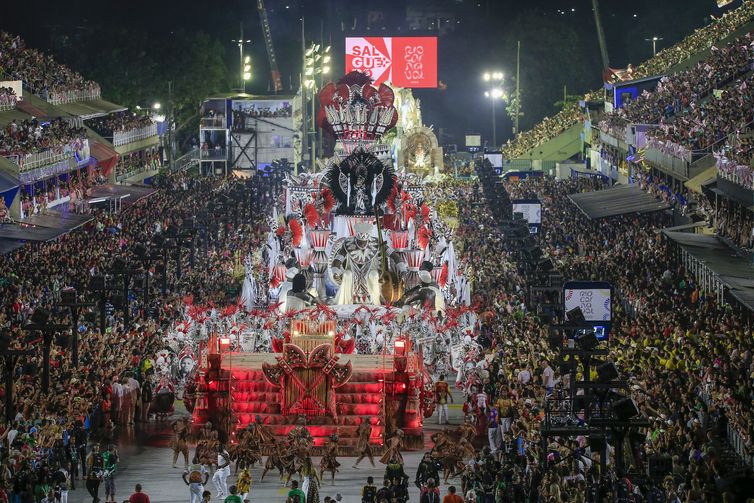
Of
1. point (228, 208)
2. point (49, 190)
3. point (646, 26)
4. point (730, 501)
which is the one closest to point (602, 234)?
point (228, 208)

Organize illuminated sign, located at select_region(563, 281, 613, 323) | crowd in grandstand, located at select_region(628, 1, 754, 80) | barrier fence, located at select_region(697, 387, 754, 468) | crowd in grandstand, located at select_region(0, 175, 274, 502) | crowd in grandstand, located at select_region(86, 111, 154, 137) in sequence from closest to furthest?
1. barrier fence, located at select_region(697, 387, 754, 468)
2. crowd in grandstand, located at select_region(0, 175, 274, 502)
3. illuminated sign, located at select_region(563, 281, 613, 323)
4. crowd in grandstand, located at select_region(628, 1, 754, 80)
5. crowd in grandstand, located at select_region(86, 111, 154, 137)

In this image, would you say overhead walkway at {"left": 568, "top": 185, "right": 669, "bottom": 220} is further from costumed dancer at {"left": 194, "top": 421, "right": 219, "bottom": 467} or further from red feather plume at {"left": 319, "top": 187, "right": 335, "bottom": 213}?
costumed dancer at {"left": 194, "top": 421, "right": 219, "bottom": 467}

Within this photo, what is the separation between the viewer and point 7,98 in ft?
209

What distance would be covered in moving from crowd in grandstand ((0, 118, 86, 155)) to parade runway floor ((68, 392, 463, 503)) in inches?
999

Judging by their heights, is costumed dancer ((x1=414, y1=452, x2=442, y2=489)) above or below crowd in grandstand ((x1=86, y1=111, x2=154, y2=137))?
below

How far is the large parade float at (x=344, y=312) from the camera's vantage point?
33.2m

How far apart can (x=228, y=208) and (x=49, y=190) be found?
24.5 ft

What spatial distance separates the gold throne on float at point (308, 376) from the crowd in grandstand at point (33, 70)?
3747 centimetres

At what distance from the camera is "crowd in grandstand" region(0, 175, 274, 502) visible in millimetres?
28484

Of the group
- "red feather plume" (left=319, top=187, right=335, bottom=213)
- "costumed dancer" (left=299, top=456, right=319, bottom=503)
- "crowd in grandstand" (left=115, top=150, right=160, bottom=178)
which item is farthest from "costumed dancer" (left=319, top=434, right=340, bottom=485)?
"crowd in grandstand" (left=115, top=150, right=160, bottom=178)

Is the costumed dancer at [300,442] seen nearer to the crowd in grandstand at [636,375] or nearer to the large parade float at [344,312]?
the large parade float at [344,312]

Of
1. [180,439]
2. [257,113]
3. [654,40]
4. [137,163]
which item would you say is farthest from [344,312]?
[654,40]

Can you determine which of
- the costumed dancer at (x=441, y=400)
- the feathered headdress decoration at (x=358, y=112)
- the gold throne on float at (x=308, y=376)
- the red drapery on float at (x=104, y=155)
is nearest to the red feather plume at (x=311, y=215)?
the feathered headdress decoration at (x=358, y=112)

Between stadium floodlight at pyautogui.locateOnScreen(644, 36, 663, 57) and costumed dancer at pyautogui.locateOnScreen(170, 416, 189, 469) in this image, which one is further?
stadium floodlight at pyautogui.locateOnScreen(644, 36, 663, 57)
